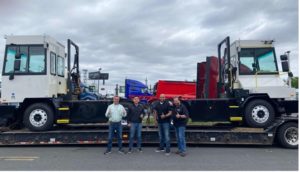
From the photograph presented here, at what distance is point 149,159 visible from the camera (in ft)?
29.1

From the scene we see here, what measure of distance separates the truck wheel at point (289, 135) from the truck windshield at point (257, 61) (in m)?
2.13

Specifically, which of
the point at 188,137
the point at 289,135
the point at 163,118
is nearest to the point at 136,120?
the point at 163,118

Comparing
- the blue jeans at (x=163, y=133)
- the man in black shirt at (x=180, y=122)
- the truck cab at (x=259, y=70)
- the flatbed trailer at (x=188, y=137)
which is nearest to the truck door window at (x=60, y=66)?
the flatbed trailer at (x=188, y=137)

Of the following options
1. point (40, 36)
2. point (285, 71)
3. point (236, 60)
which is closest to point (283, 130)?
point (285, 71)

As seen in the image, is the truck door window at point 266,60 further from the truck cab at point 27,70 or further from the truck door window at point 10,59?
the truck door window at point 10,59

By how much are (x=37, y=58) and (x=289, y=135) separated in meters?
8.58

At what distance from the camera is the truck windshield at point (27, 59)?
11227 mm

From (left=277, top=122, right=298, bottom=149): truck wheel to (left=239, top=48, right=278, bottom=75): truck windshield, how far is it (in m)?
2.13

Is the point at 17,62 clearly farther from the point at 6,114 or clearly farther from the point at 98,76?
the point at 98,76

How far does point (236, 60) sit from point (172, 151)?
414 cm

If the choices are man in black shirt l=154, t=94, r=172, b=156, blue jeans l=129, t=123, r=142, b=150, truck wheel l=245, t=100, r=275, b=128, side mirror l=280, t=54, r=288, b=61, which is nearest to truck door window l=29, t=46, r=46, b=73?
blue jeans l=129, t=123, r=142, b=150

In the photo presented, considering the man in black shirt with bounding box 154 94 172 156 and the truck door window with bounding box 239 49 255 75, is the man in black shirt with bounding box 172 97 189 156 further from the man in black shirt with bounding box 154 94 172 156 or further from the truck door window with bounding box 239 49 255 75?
the truck door window with bounding box 239 49 255 75

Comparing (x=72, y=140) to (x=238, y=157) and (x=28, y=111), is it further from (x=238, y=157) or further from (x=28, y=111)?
(x=238, y=157)

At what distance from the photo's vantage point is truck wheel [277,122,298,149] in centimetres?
1051
